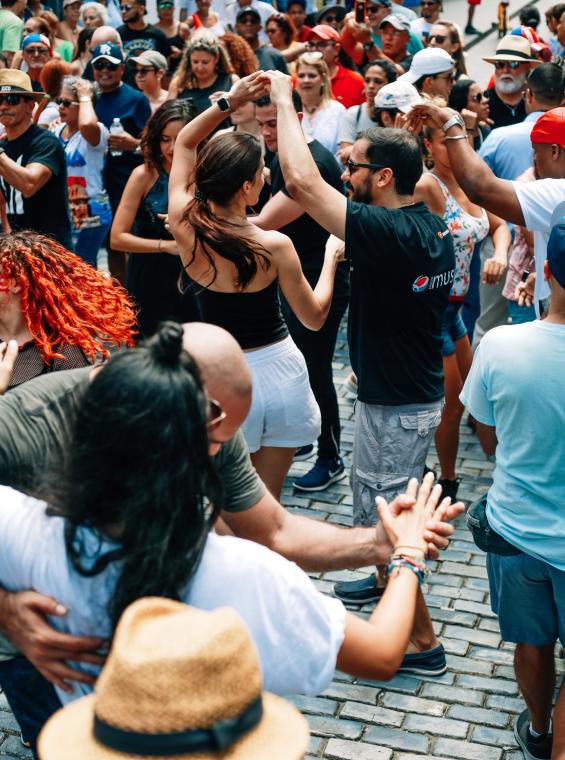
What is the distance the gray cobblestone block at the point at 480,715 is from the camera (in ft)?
13.0

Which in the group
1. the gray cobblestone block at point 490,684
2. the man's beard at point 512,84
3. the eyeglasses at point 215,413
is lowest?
the gray cobblestone block at point 490,684

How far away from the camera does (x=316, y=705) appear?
4066 mm

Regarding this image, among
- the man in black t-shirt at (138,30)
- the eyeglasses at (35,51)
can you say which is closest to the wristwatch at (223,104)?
the eyeglasses at (35,51)

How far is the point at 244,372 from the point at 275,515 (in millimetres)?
544

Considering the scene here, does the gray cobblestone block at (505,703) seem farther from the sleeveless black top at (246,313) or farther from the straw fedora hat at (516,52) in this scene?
the straw fedora hat at (516,52)

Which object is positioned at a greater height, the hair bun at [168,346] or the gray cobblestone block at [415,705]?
the hair bun at [168,346]

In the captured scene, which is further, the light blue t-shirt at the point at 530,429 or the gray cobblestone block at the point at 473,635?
the gray cobblestone block at the point at 473,635

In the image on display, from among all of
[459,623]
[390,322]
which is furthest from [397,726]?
[390,322]

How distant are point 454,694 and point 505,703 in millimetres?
206

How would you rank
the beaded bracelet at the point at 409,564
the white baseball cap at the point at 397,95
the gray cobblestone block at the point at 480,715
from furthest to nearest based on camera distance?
1. the white baseball cap at the point at 397,95
2. the gray cobblestone block at the point at 480,715
3. the beaded bracelet at the point at 409,564

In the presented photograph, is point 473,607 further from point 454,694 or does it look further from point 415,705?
point 415,705

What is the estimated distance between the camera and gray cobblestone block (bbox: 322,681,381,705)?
4102 millimetres

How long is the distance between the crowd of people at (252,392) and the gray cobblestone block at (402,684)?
0.20ft

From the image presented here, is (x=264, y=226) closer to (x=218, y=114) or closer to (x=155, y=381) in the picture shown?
(x=218, y=114)
